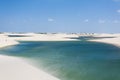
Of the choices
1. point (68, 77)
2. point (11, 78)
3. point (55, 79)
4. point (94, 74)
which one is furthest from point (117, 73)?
point (11, 78)

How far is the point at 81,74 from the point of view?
16.7 meters

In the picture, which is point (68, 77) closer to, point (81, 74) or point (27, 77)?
point (81, 74)

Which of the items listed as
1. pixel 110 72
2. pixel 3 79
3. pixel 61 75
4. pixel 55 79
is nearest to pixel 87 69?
pixel 110 72

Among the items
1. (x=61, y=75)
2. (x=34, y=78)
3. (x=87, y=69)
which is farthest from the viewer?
(x=87, y=69)

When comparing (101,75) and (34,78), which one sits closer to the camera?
(34,78)

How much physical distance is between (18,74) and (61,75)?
301 centimetres

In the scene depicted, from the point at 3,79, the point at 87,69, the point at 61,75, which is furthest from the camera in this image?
the point at 87,69

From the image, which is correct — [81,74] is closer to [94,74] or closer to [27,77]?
[94,74]

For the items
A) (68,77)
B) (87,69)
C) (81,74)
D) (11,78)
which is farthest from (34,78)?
(87,69)

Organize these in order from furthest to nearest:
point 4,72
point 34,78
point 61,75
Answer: point 61,75, point 4,72, point 34,78

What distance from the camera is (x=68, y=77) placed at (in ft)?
50.8

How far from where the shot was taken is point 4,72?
14875mm

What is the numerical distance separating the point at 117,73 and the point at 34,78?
6535 mm

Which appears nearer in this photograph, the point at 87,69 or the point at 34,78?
the point at 34,78
